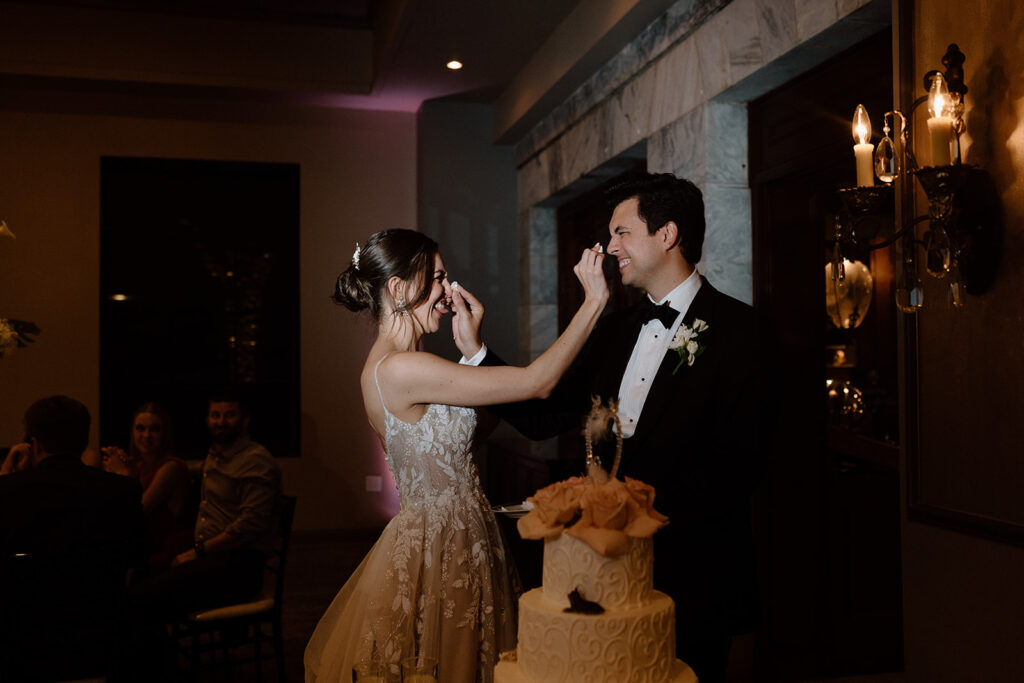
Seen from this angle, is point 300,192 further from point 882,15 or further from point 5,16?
point 882,15

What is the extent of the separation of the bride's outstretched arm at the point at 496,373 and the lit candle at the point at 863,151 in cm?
85

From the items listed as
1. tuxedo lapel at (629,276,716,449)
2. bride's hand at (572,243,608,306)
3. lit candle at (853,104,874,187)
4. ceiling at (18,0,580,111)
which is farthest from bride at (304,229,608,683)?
ceiling at (18,0,580,111)

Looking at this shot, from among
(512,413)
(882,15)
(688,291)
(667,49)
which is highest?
(667,49)

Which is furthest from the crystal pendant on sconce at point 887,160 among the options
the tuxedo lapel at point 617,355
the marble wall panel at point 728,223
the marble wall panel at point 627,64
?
the marble wall panel at point 627,64

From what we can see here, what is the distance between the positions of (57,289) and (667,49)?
16.0ft

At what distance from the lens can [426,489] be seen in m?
2.41

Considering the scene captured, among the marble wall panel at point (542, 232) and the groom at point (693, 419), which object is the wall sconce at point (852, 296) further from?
the groom at point (693, 419)

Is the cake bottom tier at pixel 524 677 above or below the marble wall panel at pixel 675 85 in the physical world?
below

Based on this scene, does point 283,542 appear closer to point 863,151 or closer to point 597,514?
point 597,514

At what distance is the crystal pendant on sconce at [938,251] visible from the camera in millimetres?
2295

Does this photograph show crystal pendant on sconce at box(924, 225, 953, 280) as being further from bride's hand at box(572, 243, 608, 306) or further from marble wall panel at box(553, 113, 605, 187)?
marble wall panel at box(553, 113, 605, 187)

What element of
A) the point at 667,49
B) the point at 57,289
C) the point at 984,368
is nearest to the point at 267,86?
the point at 57,289

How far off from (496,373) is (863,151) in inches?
47.1

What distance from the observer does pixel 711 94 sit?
3826 millimetres
